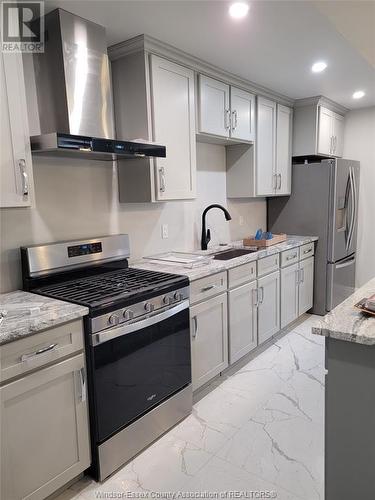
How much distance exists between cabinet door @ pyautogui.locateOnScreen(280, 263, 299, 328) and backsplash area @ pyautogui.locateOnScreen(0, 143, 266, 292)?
725mm

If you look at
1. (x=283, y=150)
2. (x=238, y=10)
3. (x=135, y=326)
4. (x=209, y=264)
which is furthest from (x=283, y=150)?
(x=135, y=326)

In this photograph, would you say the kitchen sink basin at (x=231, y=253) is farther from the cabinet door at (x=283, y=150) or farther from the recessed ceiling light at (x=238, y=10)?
the recessed ceiling light at (x=238, y=10)

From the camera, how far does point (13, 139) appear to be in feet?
5.47

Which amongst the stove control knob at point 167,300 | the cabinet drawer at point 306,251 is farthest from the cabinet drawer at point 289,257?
the stove control knob at point 167,300

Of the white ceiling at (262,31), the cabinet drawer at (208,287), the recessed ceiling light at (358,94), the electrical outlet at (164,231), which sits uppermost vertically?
the recessed ceiling light at (358,94)

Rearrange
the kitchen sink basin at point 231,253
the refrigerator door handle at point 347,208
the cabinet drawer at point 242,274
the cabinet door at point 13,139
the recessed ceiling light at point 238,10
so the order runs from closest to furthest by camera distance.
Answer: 1. the cabinet door at point 13,139
2. the recessed ceiling light at point 238,10
3. the cabinet drawer at point 242,274
4. the kitchen sink basin at point 231,253
5. the refrigerator door handle at point 347,208

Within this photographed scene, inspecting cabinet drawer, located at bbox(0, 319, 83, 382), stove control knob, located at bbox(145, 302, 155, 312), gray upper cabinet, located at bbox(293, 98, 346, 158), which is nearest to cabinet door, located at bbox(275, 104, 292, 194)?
gray upper cabinet, located at bbox(293, 98, 346, 158)

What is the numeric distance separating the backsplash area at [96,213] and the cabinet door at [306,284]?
0.98m

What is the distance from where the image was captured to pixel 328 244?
3920 millimetres

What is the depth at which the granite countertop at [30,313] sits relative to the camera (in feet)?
4.72

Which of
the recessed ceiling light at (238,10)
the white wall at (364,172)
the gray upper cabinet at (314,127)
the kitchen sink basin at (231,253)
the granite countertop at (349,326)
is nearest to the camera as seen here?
the granite countertop at (349,326)

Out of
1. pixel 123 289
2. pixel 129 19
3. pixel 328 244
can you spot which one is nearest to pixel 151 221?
pixel 123 289

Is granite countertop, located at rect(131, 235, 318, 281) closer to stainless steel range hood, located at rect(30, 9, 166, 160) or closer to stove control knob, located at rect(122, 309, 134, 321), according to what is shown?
stove control knob, located at rect(122, 309, 134, 321)

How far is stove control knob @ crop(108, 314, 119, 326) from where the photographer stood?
1.76m
